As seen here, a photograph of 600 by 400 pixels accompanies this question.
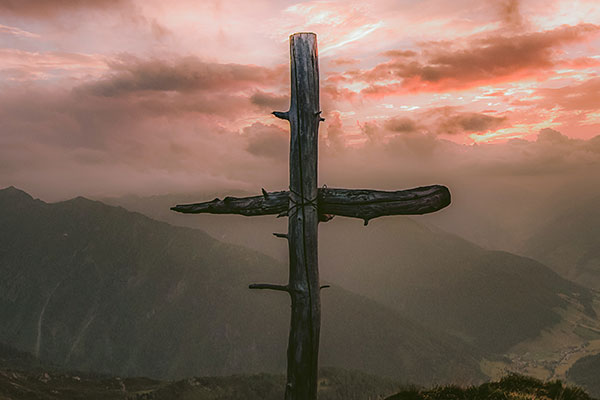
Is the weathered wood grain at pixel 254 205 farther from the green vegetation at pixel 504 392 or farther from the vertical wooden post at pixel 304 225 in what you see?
the green vegetation at pixel 504 392

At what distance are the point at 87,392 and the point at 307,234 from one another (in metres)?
178

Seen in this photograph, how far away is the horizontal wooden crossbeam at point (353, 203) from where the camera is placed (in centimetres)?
662

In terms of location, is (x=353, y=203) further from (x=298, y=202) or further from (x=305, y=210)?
(x=298, y=202)

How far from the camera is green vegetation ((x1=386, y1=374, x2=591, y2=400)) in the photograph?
7.99 m

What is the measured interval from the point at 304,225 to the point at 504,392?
5.17 meters

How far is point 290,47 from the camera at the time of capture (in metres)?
7.60

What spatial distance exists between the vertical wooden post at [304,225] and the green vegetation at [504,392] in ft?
7.17

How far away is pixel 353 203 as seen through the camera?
24.0ft

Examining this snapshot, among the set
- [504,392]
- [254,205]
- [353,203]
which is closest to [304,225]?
[353,203]

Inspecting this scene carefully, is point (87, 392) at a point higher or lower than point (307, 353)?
lower

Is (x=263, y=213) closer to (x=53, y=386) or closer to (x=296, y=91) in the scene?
(x=296, y=91)

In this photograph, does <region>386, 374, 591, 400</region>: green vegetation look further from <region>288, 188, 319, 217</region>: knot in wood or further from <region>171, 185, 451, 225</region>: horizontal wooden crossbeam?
<region>288, 188, 319, 217</region>: knot in wood

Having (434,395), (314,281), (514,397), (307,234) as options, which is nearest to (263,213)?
(307,234)

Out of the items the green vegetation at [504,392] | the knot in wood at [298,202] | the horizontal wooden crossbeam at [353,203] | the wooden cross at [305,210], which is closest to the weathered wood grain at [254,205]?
the horizontal wooden crossbeam at [353,203]
